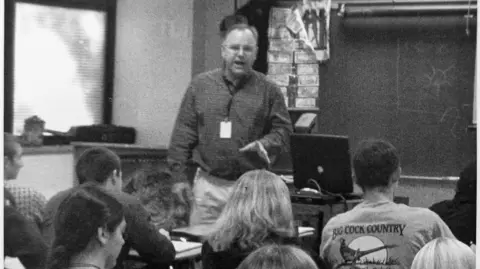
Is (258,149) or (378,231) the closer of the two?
(378,231)

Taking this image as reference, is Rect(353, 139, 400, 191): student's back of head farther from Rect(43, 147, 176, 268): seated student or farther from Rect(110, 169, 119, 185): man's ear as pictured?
Rect(110, 169, 119, 185): man's ear

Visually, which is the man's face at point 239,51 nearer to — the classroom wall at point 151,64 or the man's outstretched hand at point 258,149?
→ the man's outstretched hand at point 258,149

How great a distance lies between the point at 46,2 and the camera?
3785 millimetres

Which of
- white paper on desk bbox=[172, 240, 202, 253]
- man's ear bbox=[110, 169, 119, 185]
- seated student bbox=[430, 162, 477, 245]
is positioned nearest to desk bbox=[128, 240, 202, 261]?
white paper on desk bbox=[172, 240, 202, 253]

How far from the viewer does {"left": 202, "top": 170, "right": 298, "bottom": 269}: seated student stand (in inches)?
105

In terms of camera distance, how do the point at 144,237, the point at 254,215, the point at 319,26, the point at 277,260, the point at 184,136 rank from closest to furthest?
the point at 277,260 < the point at 254,215 < the point at 144,237 < the point at 184,136 < the point at 319,26

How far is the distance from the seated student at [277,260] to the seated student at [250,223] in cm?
77

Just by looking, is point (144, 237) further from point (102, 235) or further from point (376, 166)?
point (102, 235)

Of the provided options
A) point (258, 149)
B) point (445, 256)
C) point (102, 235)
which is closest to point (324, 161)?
point (258, 149)

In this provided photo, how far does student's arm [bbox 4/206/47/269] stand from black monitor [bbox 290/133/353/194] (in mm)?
1724

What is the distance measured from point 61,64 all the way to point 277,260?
2569mm

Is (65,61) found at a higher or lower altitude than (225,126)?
higher

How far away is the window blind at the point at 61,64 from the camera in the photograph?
3.82 meters

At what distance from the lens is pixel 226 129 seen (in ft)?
12.3
